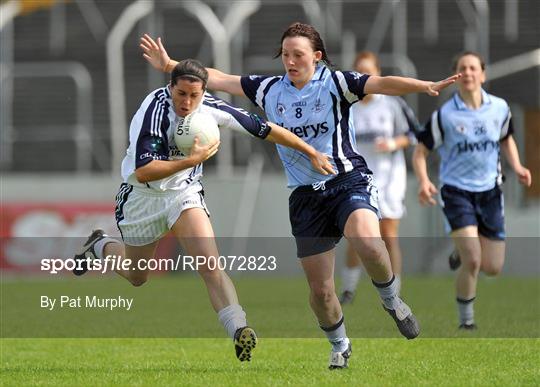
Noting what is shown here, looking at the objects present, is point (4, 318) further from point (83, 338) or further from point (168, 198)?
point (168, 198)

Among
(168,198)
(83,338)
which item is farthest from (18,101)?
(168,198)

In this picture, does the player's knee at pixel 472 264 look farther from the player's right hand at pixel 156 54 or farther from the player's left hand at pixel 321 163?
the player's right hand at pixel 156 54

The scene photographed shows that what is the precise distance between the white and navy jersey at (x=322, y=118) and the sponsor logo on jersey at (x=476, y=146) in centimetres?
279

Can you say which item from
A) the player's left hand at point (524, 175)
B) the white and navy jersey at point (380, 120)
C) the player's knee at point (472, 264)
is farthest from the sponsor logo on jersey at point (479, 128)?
the white and navy jersey at point (380, 120)

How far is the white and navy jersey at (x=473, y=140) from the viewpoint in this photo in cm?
1077

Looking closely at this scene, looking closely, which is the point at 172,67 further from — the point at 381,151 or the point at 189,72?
the point at 381,151

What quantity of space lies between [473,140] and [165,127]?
12.5ft

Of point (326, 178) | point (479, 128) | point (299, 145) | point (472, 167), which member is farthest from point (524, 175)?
point (299, 145)

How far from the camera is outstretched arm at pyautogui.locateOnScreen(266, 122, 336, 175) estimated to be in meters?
7.77

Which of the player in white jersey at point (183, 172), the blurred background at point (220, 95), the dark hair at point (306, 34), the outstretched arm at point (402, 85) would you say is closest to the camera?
the outstretched arm at point (402, 85)

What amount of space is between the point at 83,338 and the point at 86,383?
2992mm

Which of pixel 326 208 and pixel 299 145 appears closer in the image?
pixel 299 145

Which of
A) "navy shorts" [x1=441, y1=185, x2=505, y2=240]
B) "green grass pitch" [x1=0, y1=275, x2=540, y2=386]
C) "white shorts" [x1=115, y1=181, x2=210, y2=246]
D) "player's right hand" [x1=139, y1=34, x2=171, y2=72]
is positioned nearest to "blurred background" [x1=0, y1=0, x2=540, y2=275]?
"green grass pitch" [x1=0, y1=275, x2=540, y2=386]

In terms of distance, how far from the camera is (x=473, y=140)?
35.4 ft
